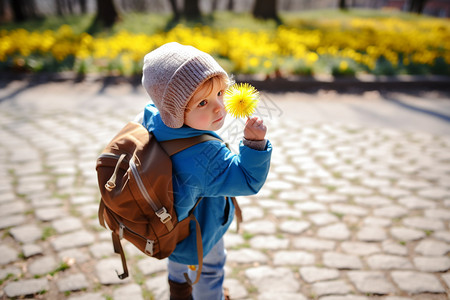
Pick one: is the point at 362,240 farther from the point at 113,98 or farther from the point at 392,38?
the point at 392,38

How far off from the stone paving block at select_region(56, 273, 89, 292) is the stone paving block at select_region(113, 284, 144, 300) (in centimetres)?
22

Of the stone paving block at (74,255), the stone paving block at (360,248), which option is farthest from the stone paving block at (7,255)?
the stone paving block at (360,248)

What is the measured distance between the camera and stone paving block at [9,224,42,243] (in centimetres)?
266

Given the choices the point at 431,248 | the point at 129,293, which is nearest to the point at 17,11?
the point at 129,293

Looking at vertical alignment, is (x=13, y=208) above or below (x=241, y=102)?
below

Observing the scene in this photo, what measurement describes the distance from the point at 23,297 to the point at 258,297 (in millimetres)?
1471

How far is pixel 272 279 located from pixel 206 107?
1448 millimetres

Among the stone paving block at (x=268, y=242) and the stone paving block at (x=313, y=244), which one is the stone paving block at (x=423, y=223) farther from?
the stone paving block at (x=268, y=242)

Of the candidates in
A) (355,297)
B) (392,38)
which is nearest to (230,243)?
(355,297)

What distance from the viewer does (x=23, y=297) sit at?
214 centimetres

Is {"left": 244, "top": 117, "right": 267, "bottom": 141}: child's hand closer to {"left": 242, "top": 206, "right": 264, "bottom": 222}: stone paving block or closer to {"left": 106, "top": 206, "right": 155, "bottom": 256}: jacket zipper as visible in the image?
{"left": 106, "top": 206, "right": 155, "bottom": 256}: jacket zipper

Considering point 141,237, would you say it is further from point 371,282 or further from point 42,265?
point 371,282

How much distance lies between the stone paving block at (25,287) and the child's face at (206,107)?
1.65 meters

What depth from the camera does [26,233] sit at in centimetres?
273
